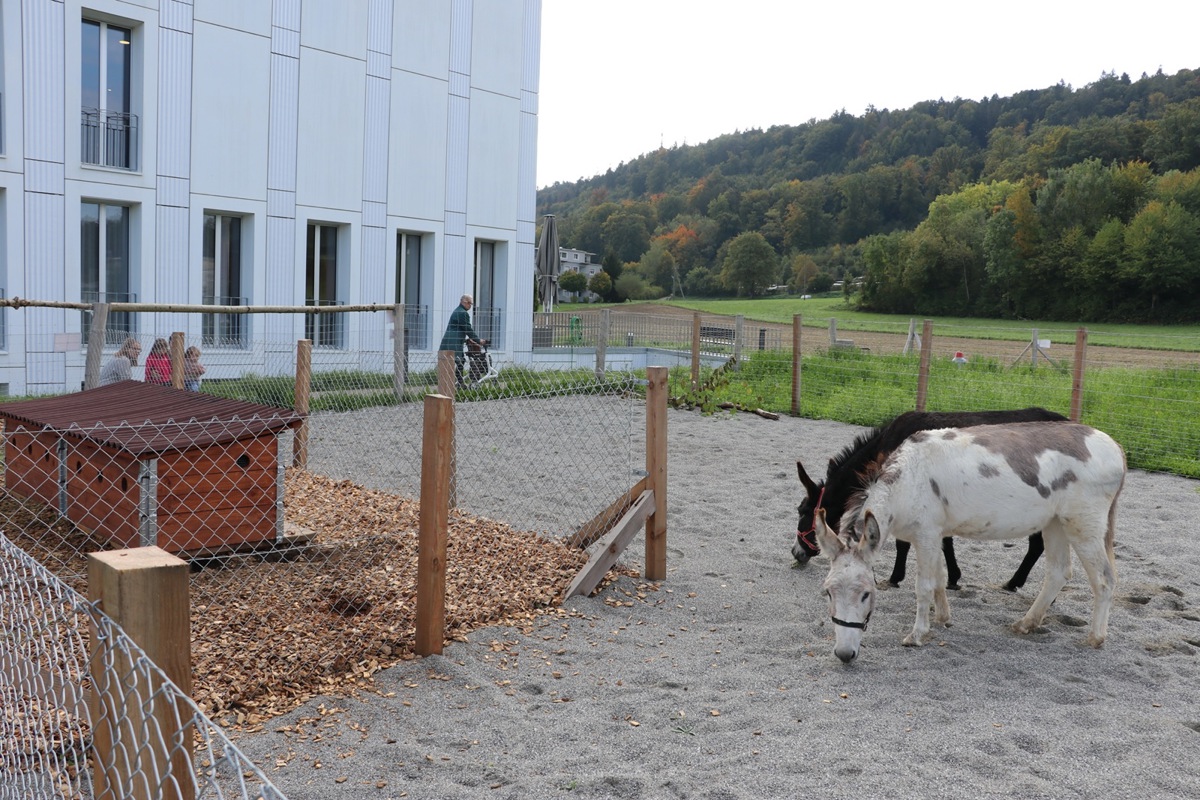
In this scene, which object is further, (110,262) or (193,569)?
(110,262)

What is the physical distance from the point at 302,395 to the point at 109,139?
8.85m

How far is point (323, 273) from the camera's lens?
708 inches

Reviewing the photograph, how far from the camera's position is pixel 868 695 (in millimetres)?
4391

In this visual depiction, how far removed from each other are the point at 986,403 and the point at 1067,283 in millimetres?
46197

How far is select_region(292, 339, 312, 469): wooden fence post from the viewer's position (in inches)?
343

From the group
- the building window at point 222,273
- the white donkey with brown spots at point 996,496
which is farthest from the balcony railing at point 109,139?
the white donkey with brown spots at point 996,496

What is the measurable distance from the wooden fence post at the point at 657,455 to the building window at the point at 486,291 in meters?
14.2

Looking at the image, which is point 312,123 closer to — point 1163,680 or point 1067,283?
point 1163,680

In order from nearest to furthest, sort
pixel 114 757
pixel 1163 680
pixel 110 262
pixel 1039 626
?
pixel 114 757 → pixel 1163 680 → pixel 1039 626 → pixel 110 262

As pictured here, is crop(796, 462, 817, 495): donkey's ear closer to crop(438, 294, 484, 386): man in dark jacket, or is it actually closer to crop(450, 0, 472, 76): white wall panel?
crop(438, 294, 484, 386): man in dark jacket

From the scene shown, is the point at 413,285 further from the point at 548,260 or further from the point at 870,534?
the point at 870,534

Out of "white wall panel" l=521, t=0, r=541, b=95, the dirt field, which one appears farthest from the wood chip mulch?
the dirt field

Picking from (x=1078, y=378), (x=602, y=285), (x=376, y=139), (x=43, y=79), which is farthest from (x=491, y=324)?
(x=602, y=285)

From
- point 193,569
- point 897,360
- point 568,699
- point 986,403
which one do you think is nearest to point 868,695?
point 568,699
